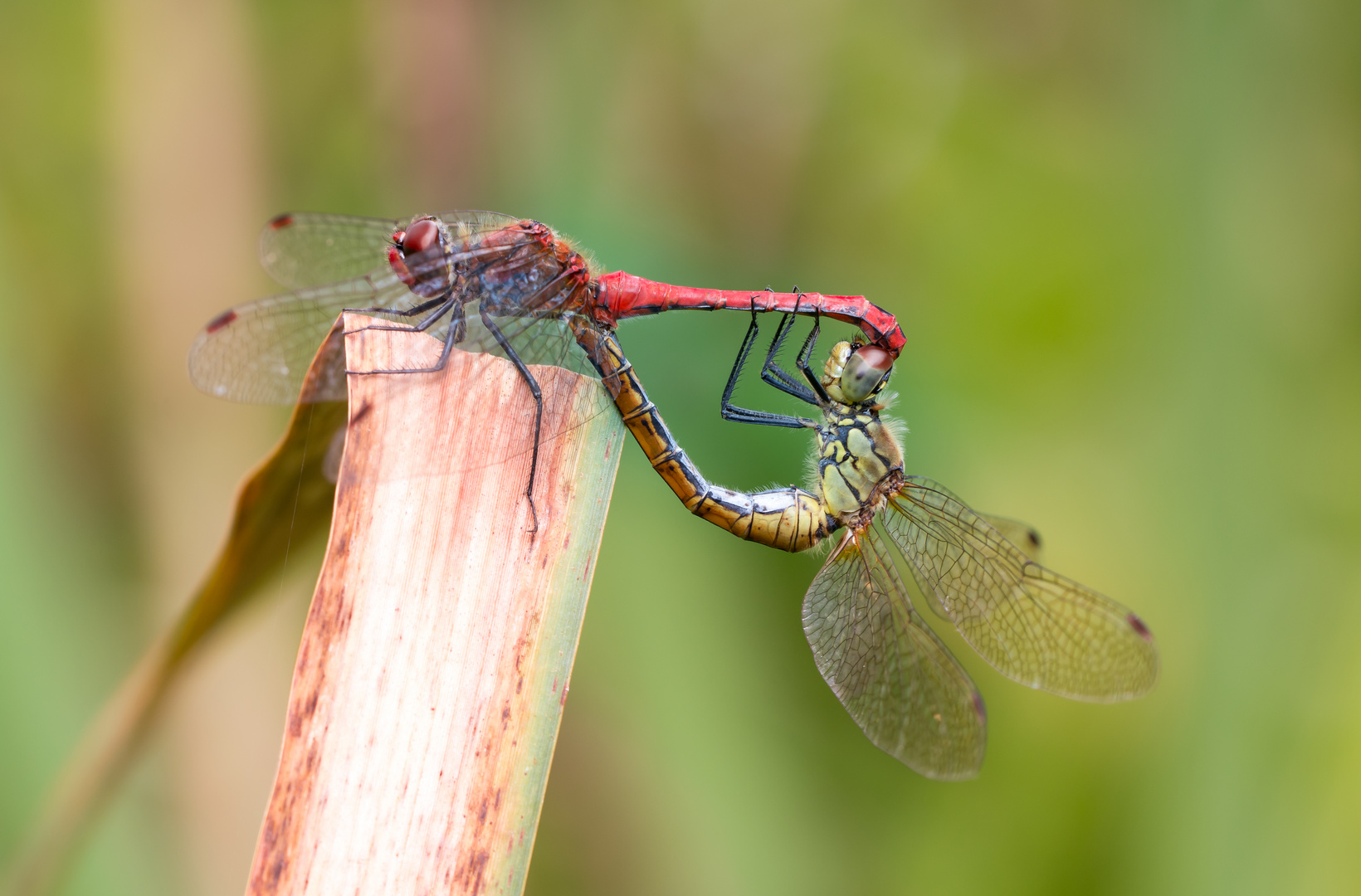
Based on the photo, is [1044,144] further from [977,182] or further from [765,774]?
[765,774]

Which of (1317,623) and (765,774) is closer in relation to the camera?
(1317,623)

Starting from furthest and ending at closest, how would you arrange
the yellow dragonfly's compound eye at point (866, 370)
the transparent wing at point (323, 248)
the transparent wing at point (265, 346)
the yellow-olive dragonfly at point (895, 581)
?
1. the yellow dragonfly's compound eye at point (866, 370)
2. the transparent wing at point (323, 248)
3. the yellow-olive dragonfly at point (895, 581)
4. the transparent wing at point (265, 346)

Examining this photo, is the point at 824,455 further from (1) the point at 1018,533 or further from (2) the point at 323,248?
(2) the point at 323,248

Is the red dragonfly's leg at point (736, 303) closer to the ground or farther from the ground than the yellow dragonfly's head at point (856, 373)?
farther from the ground

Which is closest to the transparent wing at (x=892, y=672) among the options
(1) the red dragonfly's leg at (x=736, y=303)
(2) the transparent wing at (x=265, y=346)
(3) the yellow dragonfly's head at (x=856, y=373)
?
(3) the yellow dragonfly's head at (x=856, y=373)

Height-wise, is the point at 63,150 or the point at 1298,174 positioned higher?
the point at 1298,174

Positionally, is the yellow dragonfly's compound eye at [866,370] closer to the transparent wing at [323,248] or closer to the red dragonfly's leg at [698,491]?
the red dragonfly's leg at [698,491]

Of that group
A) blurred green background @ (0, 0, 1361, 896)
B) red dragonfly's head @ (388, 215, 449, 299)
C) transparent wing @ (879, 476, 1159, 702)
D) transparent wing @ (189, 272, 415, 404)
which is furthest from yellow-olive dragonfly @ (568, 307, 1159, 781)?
transparent wing @ (189, 272, 415, 404)

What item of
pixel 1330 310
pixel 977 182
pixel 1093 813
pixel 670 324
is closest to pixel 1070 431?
pixel 1330 310
